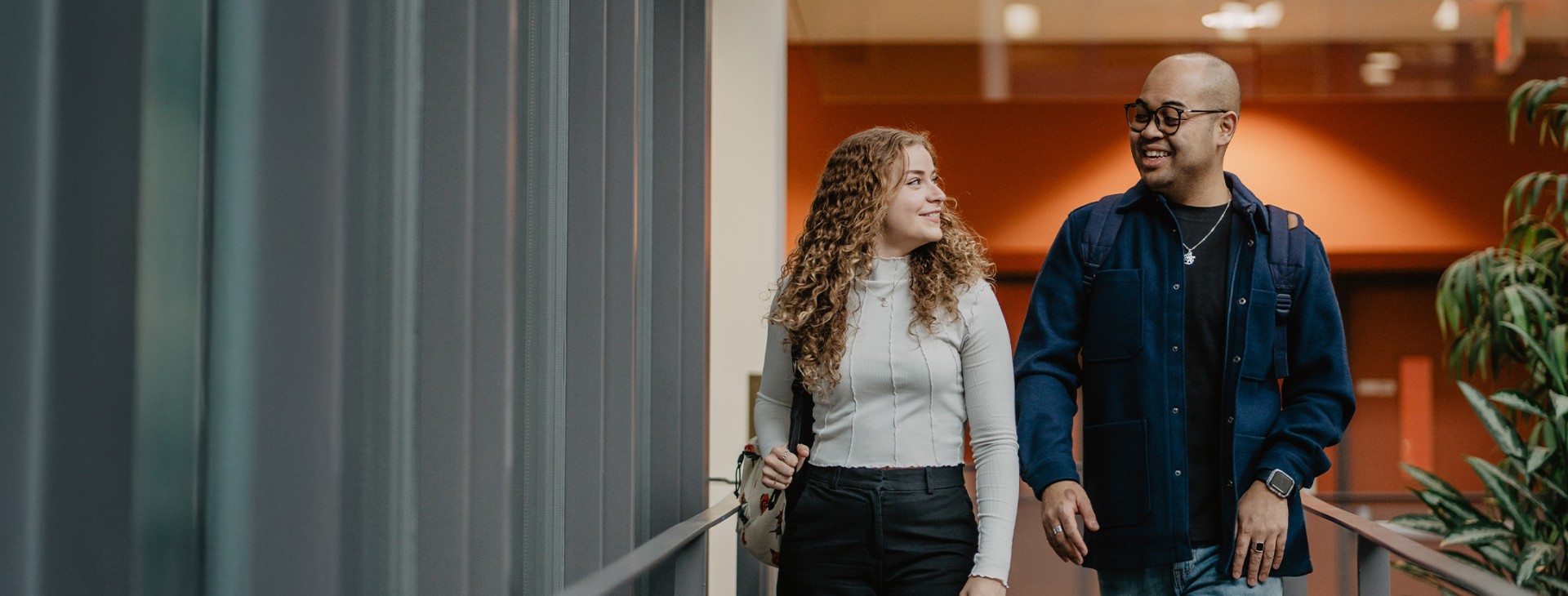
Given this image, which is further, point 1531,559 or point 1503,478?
point 1503,478

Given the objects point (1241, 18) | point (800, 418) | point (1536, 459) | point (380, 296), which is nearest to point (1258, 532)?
point (800, 418)

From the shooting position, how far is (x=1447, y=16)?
6.23 m

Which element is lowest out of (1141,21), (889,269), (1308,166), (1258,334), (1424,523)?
(1424,523)

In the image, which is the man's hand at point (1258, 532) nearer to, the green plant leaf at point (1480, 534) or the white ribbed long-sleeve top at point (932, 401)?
the white ribbed long-sleeve top at point (932, 401)

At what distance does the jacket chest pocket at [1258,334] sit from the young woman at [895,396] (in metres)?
0.38

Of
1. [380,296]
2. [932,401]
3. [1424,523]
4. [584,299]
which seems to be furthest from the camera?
[1424,523]

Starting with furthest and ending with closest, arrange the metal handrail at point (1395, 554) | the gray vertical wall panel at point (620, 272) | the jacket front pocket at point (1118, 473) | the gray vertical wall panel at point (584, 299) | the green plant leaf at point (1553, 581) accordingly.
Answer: the green plant leaf at point (1553, 581) → the gray vertical wall panel at point (620, 272) → the gray vertical wall panel at point (584, 299) → the jacket front pocket at point (1118, 473) → the metal handrail at point (1395, 554)

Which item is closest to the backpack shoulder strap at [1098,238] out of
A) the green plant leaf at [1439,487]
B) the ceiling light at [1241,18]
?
the green plant leaf at [1439,487]

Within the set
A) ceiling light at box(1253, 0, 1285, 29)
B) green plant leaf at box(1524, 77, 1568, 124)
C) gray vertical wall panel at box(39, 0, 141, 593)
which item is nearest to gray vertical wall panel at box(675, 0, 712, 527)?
gray vertical wall panel at box(39, 0, 141, 593)

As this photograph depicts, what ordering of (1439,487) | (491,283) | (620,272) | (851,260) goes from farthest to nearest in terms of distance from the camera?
(1439,487), (620,272), (851,260), (491,283)

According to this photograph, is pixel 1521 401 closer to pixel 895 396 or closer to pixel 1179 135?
pixel 1179 135

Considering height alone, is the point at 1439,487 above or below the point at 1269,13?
below

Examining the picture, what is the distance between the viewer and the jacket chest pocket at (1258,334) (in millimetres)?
1920

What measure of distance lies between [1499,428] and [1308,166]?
316 cm
